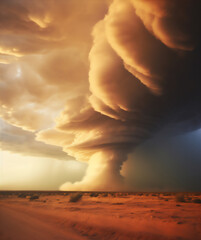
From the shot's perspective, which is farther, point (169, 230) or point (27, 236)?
point (169, 230)

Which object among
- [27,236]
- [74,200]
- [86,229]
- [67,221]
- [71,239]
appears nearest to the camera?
[27,236]

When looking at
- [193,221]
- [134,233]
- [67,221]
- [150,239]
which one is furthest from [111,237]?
[193,221]

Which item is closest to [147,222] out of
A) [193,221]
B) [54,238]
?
[193,221]

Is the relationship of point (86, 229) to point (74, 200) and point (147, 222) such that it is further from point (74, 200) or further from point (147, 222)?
point (74, 200)

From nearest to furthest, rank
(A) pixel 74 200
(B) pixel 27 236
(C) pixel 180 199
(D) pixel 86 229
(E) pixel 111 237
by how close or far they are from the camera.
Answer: (B) pixel 27 236 < (E) pixel 111 237 < (D) pixel 86 229 < (C) pixel 180 199 < (A) pixel 74 200

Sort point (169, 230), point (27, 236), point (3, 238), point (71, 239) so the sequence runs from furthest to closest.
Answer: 1. point (169, 230)
2. point (71, 239)
3. point (27, 236)
4. point (3, 238)

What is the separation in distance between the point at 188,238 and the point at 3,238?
6949mm

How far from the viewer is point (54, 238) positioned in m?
6.25

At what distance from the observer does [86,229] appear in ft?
27.8

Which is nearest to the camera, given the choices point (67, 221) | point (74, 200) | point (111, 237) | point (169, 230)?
point (111, 237)

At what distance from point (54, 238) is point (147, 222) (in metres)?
5.32

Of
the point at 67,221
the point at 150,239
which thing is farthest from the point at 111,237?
the point at 67,221

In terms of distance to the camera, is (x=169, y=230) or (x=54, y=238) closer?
(x=54, y=238)

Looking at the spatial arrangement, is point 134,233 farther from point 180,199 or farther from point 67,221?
point 180,199
